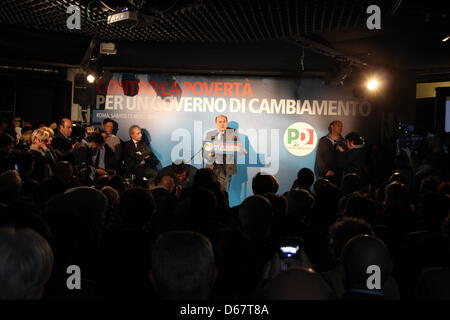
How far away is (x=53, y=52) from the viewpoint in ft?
34.8

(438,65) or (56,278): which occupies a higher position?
(438,65)

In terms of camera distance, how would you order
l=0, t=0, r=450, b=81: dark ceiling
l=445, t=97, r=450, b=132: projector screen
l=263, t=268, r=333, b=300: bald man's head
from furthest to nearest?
l=445, t=97, r=450, b=132: projector screen → l=0, t=0, r=450, b=81: dark ceiling → l=263, t=268, r=333, b=300: bald man's head

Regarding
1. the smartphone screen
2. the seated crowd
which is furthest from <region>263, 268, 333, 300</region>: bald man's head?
the smartphone screen

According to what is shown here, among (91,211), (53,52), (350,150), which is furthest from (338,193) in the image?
(53,52)

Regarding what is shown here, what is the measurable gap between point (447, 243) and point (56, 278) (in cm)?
228

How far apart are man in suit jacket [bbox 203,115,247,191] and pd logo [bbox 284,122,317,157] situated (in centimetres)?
119

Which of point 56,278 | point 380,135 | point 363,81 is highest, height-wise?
point 363,81

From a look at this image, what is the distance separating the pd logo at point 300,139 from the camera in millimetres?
11188

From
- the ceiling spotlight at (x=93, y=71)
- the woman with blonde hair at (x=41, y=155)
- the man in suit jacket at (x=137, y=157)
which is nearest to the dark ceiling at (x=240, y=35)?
the ceiling spotlight at (x=93, y=71)

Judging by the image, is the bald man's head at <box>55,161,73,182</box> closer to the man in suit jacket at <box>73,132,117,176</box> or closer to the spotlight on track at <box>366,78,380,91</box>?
the man in suit jacket at <box>73,132,117,176</box>

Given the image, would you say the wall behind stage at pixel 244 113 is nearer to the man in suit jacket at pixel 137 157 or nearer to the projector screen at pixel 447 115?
the man in suit jacket at pixel 137 157

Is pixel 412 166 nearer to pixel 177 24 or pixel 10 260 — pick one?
pixel 177 24

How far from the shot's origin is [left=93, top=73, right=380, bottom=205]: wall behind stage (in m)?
11.2

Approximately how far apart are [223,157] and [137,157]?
1.76 meters
